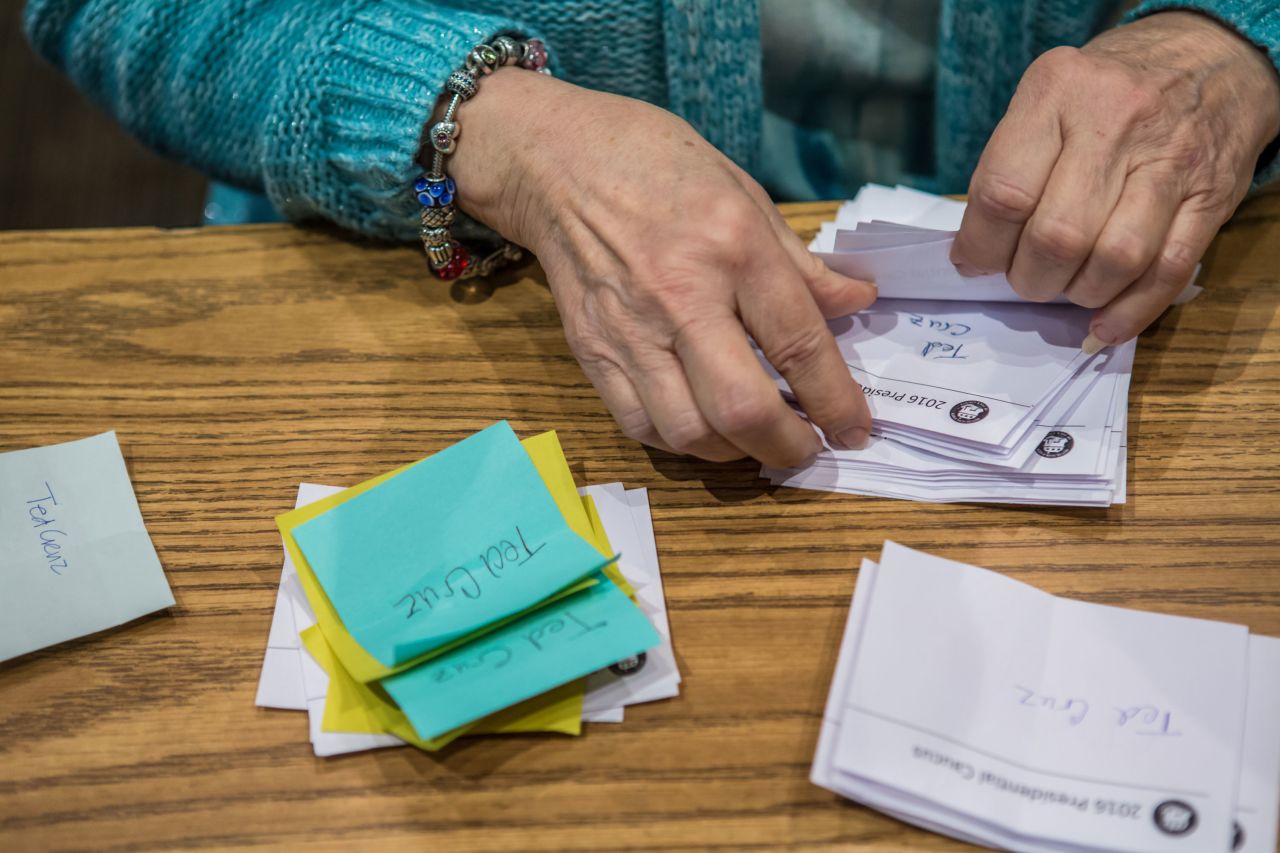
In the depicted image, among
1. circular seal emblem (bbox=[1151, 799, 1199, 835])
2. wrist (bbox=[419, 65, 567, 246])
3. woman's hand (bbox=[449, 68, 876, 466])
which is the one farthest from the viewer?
wrist (bbox=[419, 65, 567, 246])

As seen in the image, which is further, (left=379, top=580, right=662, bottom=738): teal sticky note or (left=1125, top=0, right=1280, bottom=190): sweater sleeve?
(left=1125, top=0, right=1280, bottom=190): sweater sleeve

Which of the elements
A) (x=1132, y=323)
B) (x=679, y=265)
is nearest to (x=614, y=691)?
(x=679, y=265)

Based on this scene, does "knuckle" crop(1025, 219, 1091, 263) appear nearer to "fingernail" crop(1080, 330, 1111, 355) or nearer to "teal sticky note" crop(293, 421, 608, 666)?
"fingernail" crop(1080, 330, 1111, 355)

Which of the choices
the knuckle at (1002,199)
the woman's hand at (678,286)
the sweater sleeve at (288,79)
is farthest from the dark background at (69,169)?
the knuckle at (1002,199)

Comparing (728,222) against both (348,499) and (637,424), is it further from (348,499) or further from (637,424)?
(348,499)

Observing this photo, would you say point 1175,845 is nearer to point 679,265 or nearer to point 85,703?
point 679,265

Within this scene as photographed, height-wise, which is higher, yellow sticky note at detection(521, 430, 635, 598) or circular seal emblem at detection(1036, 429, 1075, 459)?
circular seal emblem at detection(1036, 429, 1075, 459)

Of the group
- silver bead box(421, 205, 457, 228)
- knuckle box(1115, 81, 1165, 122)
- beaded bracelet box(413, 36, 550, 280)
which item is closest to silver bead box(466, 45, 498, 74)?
beaded bracelet box(413, 36, 550, 280)

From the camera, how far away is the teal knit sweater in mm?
733

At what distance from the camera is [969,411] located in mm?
639

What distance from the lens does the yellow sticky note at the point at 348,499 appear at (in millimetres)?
557

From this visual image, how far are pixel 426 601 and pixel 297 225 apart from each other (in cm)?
39

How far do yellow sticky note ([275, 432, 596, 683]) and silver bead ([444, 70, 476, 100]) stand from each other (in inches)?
10.6

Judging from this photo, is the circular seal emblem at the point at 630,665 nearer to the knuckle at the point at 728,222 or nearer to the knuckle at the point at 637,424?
the knuckle at the point at 637,424
